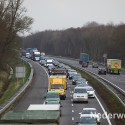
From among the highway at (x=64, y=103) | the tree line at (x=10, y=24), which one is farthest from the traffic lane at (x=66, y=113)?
the tree line at (x=10, y=24)

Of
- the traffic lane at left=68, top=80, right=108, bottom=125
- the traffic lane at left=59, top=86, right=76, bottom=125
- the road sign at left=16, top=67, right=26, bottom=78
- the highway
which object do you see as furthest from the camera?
the road sign at left=16, top=67, right=26, bottom=78

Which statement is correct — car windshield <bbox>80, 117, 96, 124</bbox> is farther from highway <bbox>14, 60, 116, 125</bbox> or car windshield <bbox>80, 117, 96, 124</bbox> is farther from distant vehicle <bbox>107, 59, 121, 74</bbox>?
distant vehicle <bbox>107, 59, 121, 74</bbox>

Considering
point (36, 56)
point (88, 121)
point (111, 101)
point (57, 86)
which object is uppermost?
point (36, 56)

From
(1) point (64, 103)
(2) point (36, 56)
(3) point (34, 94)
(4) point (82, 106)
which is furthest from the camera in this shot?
(2) point (36, 56)

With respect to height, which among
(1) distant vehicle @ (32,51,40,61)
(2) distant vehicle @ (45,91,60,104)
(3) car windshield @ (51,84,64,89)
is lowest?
(2) distant vehicle @ (45,91,60,104)

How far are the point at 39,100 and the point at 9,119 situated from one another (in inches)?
1361

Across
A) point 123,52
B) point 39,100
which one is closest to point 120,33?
point 123,52

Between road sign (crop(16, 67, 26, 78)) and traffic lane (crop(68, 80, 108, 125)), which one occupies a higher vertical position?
road sign (crop(16, 67, 26, 78))

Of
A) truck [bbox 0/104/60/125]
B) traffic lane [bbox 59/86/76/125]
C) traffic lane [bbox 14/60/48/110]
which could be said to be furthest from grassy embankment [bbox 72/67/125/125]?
truck [bbox 0/104/60/125]

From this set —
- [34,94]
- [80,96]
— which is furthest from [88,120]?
[34,94]

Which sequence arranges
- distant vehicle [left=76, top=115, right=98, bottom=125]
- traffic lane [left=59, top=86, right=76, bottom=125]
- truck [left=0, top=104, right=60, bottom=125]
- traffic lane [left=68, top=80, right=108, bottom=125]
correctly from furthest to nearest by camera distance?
1. traffic lane [left=68, top=80, right=108, bottom=125]
2. traffic lane [left=59, top=86, right=76, bottom=125]
3. distant vehicle [left=76, top=115, right=98, bottom=125]
4. truck [left=0, top=104, right=60, bottom=125]

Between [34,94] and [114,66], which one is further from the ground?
[114,66]

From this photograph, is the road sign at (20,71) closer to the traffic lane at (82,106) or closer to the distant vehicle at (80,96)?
the traffic lane at (82,106)

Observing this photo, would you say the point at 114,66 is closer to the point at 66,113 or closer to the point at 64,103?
the point at 64,103
